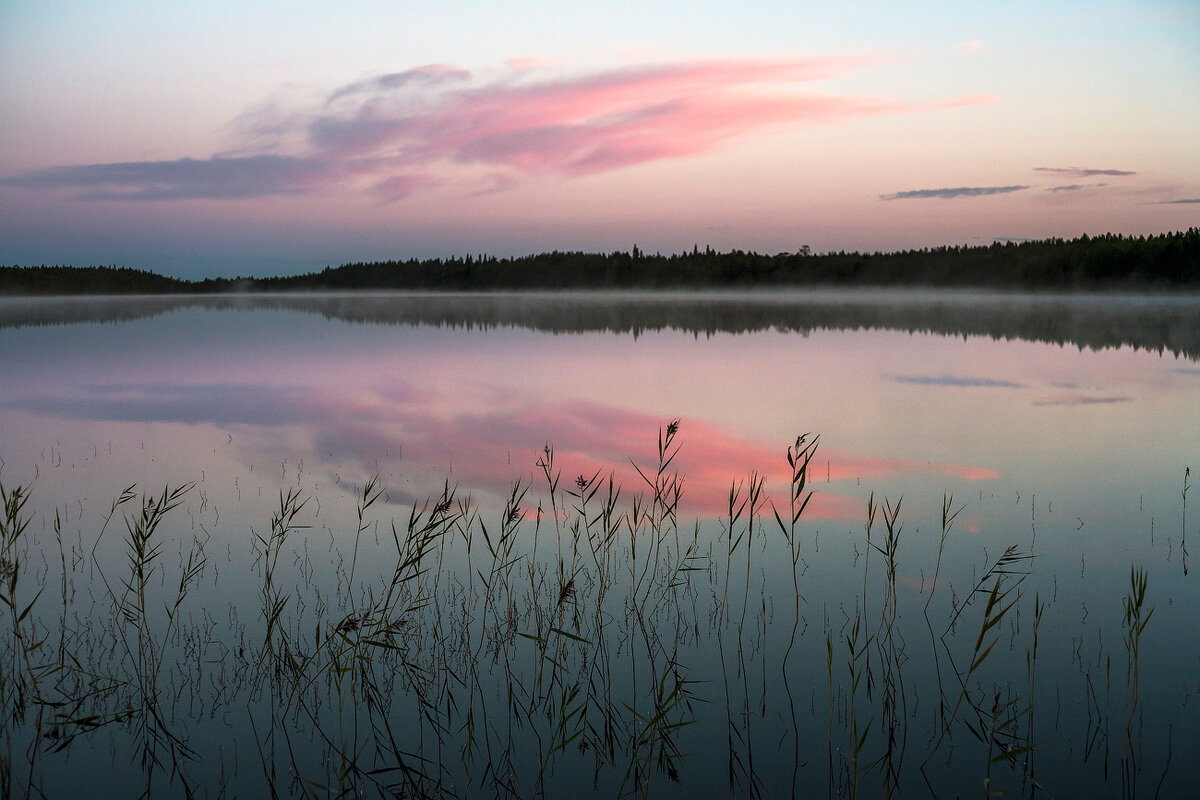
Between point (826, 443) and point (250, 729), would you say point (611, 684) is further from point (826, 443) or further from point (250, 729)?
point (826, 443)

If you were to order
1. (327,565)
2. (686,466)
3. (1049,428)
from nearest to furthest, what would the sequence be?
(327,565) < (686,466) < (1049,428)

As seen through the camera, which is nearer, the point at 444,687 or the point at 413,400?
the point at 444,687

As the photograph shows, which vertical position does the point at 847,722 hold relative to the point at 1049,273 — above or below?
below

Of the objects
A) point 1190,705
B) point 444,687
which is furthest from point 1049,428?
point 444,687

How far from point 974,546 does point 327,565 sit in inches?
274

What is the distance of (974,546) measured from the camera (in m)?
9.62

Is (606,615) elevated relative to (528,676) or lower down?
elevated

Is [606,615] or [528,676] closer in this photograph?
[528,676]

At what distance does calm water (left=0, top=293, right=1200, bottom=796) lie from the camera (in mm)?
5570

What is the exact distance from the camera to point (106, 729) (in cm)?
587

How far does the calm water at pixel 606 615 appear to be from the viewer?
5.57 m

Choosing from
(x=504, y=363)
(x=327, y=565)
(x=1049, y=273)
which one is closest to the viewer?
(x=327, y=565)

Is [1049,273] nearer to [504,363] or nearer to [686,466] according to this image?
[504,363]

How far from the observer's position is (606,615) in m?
7.66
